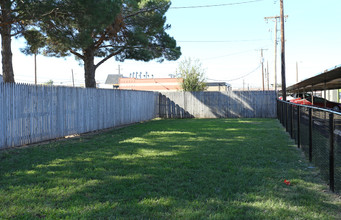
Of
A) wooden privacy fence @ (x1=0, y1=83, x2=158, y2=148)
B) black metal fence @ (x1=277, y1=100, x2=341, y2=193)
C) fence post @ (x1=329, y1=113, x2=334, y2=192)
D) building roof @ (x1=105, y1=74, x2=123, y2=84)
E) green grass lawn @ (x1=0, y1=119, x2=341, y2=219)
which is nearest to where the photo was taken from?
green grass lawn @ (x1=0, y1=119, x2=341, y2=219)

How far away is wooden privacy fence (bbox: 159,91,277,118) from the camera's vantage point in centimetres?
1983

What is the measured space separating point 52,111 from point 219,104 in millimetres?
13009

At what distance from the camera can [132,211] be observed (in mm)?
3428

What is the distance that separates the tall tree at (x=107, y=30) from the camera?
430 inches

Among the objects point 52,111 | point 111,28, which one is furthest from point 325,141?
point 111,28

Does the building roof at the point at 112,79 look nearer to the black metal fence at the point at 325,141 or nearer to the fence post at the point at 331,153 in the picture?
the black metal fence at the point at 325,141

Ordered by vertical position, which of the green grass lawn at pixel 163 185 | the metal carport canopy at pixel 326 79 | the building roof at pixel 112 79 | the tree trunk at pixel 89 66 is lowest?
the green grass lawn at pixel 163 185

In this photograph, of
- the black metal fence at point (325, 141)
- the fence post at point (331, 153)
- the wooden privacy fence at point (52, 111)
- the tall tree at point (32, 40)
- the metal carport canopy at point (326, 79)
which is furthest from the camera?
the tall tree at point (32, 40)

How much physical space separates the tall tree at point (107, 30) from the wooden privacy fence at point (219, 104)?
3690 millimetres

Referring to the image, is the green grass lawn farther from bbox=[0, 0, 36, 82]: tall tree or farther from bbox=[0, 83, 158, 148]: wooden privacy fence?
bbox=[0, 0, 36, 82]: tall tree

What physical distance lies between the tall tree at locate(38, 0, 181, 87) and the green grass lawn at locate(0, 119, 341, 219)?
19.0 ft

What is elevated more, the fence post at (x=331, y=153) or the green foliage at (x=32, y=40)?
the green foliage at (x=32, y=40)

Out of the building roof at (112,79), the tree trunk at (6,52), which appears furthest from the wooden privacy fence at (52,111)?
the building roof at (112,79)

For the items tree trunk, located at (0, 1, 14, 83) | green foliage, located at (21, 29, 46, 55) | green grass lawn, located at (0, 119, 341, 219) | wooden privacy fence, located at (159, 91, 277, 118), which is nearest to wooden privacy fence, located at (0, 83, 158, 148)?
green grass lawn, located at (0, 119, 341, 219)
